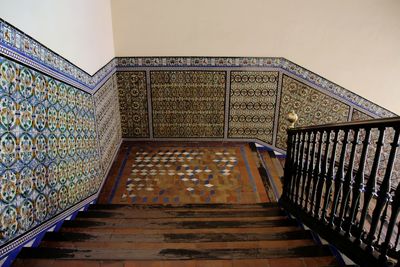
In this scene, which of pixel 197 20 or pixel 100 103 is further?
pixel 197 20

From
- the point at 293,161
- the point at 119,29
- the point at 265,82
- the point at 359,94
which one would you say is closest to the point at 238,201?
the point at 293,161

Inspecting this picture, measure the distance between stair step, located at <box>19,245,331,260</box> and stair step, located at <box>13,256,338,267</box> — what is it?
0.05 meters

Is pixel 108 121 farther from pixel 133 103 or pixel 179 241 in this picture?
pixel 179 241

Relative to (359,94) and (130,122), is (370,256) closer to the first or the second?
(359,94)

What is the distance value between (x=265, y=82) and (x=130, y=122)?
2.40 m

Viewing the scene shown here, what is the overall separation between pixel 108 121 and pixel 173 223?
2373 millimetres

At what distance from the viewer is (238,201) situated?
4.09m

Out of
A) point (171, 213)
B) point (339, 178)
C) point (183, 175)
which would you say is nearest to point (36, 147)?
point (171, 213)

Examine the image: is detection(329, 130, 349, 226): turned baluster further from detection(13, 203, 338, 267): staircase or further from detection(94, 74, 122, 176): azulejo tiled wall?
detection(94, 74, 122, 176): azulejo tiled wall

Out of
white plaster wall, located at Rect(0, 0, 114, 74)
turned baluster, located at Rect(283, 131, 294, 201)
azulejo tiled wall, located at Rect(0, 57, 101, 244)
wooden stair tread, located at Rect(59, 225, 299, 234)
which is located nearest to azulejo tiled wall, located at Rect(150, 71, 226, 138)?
white plaster wall, located at Rect(0, 0, 114, 74)

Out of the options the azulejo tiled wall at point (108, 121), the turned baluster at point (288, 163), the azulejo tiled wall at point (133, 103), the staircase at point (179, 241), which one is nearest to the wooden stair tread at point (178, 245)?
the staircase at point (179, 241)

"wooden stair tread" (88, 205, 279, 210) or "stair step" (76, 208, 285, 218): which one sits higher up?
"stair step" (76, 208, 285, 218)

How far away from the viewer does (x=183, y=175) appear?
470 cm

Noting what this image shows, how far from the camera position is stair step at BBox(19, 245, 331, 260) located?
2.13 m
